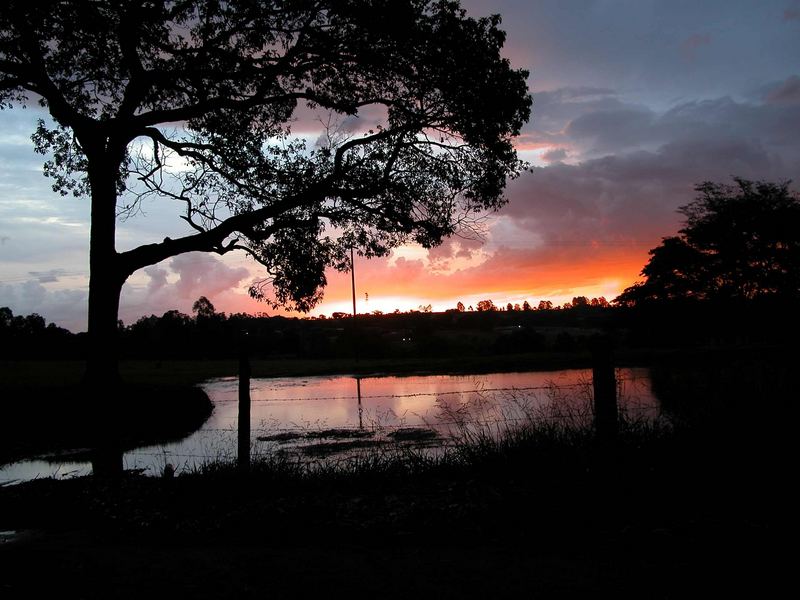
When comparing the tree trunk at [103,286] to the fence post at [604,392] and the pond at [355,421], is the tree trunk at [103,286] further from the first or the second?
the fence post at [604,392]

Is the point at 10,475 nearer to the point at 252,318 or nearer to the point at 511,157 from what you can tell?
the point at 511,157

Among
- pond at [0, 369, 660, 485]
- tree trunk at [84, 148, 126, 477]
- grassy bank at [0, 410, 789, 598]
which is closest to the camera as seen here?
grassy bank at [0, 410, 789, 598]

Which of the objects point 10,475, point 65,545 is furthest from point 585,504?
point 10,475

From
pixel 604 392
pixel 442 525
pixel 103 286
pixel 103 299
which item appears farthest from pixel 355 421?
pixel 442 525

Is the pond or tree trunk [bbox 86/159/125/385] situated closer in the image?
the pond

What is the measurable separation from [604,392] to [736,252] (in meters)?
54.4

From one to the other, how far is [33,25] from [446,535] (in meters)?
14.3

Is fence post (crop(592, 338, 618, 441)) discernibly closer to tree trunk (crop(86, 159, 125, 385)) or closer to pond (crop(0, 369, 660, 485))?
pond (crop(0, 369, 660, 485))

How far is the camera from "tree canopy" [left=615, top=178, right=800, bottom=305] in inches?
2044

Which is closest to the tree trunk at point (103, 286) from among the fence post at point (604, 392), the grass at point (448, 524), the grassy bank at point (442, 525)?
the grass at point (448, 524)

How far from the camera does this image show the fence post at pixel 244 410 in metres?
7.55

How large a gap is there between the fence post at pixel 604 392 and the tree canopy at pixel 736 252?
50839 millimetres

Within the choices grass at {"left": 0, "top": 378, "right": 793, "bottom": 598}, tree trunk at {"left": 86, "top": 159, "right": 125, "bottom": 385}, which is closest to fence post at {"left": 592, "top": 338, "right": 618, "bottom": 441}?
grass at {"left": 0, "top": 378, "right": 793, "bottom": 598}

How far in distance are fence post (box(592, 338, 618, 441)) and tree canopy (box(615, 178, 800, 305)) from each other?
50.8 meters
